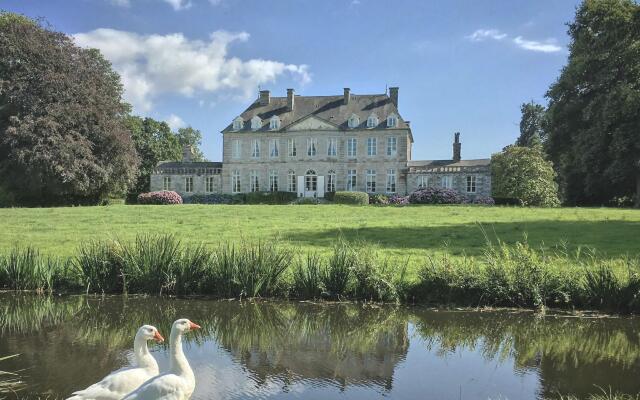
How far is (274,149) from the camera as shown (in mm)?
47438

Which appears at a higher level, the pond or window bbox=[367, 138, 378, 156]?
window bbox=[367, 138, 378, 156]

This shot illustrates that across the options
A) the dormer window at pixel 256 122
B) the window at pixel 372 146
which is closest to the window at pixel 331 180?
the window at pixel 372 146

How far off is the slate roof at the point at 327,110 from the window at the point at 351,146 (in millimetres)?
1228

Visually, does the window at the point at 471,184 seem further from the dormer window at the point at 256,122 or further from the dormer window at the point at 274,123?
the dormer window at the point at 256,122

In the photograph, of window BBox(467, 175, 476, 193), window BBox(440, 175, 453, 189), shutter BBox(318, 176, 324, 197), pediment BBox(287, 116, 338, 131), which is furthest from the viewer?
shutter BBox(318, 176, 324, 197)

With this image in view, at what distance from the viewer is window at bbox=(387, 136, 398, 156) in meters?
45.0

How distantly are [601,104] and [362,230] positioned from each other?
72.4 ft

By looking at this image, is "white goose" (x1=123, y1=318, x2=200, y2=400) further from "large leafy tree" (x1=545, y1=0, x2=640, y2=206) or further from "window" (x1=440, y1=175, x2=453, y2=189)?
"window" (x1=440, y1=175, x2=453, y2=189)

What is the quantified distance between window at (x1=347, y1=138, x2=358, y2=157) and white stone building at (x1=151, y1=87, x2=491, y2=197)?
91 millimetres

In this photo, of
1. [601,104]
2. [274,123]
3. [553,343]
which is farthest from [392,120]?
[553,343]

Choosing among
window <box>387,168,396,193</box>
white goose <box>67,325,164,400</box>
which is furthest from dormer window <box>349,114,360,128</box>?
white goose <box>67,325,164,400</box>

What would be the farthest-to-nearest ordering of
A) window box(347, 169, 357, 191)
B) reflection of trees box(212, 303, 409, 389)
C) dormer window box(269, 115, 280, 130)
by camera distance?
dormer window box(269, 115, 280, 130) < window box(347, 169, 357, 191) < reflection of trees box(212, 303, 409, 389)

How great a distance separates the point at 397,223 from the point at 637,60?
2096cm

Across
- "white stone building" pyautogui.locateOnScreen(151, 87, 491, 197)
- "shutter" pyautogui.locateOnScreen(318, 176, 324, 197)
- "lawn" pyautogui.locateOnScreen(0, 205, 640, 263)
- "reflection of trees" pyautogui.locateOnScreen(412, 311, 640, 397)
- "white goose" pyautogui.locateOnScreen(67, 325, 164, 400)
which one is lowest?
"reflection of trees" pyautogui.locateOnScreen(412, 311, 640, 397)
